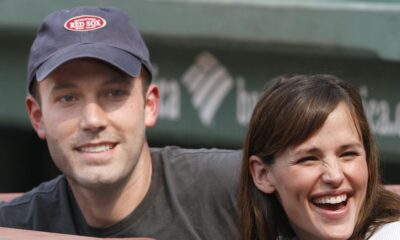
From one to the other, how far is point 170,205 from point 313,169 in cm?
54

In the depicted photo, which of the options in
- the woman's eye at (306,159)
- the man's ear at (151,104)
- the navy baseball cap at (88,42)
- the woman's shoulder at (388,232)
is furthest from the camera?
the man's ear at (151,104)

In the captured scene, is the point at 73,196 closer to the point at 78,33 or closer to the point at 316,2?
the point at 78,33

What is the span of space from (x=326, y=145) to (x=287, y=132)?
108 millimetres

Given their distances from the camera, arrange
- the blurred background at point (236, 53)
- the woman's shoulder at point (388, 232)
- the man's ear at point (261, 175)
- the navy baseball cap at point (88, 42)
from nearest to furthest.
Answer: the woman's shoulder at point (388, 232) → the man's ear at point (261, 175) → the navy baseball cap at point (88, 42) → the blurred background at point (236, 53)

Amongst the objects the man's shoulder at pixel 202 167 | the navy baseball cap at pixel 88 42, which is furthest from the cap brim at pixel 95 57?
the man's shoulder at pixel 202 167

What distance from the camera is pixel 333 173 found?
269cm

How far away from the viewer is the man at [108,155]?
2.98 metres

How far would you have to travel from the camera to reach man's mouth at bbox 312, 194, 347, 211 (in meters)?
2.72

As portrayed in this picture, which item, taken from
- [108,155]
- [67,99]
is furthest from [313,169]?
[67,99]

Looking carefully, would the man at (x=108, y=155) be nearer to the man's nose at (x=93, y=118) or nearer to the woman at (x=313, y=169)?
the man's nose at (x=93, y=118)

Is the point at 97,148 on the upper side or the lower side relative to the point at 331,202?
upper

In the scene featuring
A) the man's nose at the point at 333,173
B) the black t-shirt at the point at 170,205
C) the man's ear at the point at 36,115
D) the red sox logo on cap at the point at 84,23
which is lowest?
the black t-shirt at the point at 170,205

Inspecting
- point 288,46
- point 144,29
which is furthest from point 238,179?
point 144,29

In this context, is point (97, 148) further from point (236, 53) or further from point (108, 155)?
point (236, 53)
